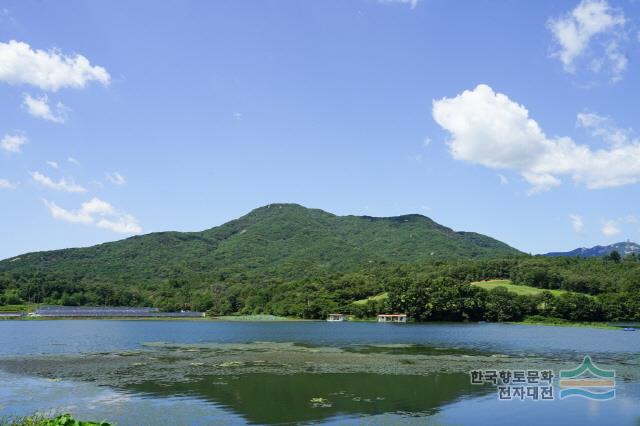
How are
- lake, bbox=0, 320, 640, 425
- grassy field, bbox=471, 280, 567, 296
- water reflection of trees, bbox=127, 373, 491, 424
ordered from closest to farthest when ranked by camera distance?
lake, bbox=0, 320, 640, 425 → water reflection of trees, bbox=127, 373, 491, 424 → grassy field, bbox=471, 280, 567, 296

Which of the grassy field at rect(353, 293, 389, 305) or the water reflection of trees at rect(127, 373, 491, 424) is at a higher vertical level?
the grassy field at rect(353, 293, 389, 305)

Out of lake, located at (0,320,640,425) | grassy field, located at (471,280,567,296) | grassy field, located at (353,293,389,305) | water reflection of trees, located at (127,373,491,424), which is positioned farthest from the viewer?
grassy field, located at (353,293,389,305)

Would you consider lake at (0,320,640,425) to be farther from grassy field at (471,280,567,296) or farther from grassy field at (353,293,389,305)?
grassy field at (353,293,389,305)

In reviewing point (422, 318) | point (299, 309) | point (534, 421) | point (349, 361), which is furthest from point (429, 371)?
point (299, 309)

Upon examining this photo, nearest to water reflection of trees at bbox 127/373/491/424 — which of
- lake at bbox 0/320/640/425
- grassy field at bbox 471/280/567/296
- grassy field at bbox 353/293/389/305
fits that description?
lake at bbox 0/320/640/425

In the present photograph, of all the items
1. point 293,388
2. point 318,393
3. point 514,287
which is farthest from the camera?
point 514,287

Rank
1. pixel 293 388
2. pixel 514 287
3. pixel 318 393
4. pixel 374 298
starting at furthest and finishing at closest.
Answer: pixel 374 298 < pixel 514 287 < pixel 293 388 < pixel 318 393

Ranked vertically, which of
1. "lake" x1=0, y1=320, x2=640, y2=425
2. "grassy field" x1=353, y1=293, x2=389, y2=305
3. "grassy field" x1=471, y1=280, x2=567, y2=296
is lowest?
"lake" x1=0, y1=320, x2=640, y2=425

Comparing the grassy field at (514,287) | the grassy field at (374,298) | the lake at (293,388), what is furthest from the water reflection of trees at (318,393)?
the grassy field at (374,298)

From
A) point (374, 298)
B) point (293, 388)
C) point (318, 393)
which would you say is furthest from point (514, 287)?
point (318, 393)

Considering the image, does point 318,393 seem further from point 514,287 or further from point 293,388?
→ point 514,287

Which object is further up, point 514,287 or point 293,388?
point 514,287

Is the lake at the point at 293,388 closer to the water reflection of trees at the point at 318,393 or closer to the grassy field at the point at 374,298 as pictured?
the water reflection of trees at the point at 318,393

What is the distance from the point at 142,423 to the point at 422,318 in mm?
146014
